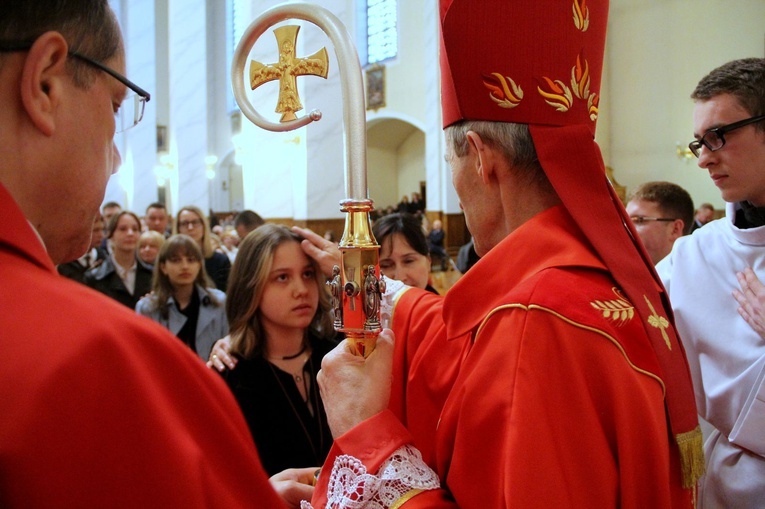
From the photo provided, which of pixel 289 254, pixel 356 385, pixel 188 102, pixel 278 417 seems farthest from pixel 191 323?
pixel 188 102

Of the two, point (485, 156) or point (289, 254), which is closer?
point (485, 156)

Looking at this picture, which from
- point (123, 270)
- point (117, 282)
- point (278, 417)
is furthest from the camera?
point (123, 270)

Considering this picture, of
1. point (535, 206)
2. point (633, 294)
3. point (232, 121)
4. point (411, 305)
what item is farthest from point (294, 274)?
point (232, 121)

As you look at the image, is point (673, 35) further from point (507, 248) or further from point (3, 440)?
point (3, 440)

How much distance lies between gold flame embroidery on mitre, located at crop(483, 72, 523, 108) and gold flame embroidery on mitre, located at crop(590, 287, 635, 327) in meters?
0.40

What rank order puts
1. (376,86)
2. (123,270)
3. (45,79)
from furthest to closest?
(376,86) → (123,270) → (45,79)

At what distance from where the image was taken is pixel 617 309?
110 cm

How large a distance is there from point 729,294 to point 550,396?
A: 1.14 m

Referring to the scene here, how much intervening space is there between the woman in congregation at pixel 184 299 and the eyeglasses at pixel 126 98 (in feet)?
8.39

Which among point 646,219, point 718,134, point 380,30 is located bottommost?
point 646,219

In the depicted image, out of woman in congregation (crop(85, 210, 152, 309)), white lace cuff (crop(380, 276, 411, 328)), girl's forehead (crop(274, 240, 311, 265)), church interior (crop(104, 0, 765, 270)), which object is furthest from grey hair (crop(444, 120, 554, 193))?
church interior (crop(104, 0, 765, 270))

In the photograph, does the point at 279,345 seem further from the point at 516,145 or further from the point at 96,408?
the point at 96,408

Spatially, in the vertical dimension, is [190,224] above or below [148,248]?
above

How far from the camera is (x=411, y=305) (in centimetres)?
168
